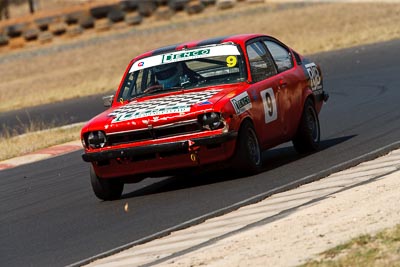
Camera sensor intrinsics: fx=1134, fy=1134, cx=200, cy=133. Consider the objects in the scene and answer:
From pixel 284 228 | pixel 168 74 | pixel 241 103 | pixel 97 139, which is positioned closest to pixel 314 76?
pixel 168 74

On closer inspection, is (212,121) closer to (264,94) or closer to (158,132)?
(158,132)

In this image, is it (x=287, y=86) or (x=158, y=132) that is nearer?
(x=158, y=132)

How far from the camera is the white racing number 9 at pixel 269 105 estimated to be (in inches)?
436

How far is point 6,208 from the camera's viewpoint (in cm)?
1099

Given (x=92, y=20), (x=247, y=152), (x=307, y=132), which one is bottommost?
(x=92, y=20)

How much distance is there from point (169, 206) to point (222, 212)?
0.90 metres

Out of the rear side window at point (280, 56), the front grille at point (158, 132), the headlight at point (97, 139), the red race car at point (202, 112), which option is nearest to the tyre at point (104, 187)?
the red race car at point (202, 112)

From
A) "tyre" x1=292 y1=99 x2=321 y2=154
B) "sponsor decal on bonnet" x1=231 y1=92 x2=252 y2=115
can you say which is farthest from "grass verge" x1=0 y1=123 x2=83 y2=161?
"sponsor decal on bonnet" x1=231 y1=92 x2=252 y2=115

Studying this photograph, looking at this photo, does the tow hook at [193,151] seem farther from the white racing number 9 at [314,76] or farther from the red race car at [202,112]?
the white racing number 9 at [314,76]

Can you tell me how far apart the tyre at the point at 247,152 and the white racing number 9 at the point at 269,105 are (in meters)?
0.45

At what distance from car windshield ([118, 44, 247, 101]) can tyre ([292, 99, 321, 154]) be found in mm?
1075

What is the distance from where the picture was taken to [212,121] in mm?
10227

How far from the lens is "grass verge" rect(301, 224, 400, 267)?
6313mm

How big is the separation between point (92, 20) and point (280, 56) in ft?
118
